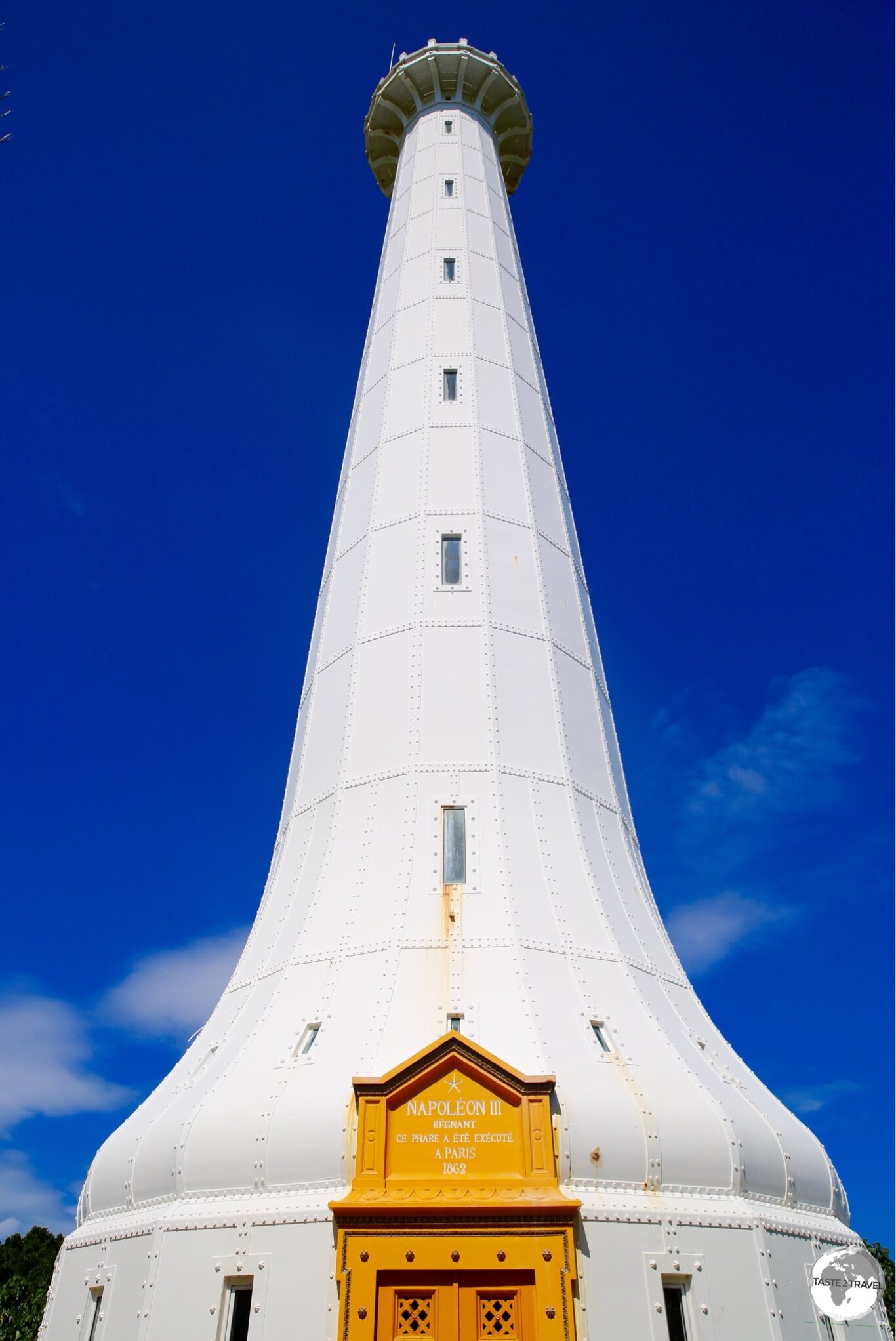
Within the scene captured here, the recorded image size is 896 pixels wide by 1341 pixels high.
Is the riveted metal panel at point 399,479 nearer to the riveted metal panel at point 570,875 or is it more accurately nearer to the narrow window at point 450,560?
the narrow window at point 450,560

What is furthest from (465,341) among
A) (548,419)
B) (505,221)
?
(505,221)

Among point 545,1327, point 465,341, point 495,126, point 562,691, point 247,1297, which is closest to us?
point 545,1327

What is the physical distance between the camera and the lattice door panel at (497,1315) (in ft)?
33.5

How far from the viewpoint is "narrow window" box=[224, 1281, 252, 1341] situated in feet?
35.1

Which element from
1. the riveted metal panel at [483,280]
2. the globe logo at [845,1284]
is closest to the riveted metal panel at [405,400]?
the riveted metal panel at [483,280]

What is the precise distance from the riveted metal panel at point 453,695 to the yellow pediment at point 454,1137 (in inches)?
200

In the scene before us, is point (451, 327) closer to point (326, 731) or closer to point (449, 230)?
point (449, 230)

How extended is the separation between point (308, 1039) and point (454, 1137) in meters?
2.58

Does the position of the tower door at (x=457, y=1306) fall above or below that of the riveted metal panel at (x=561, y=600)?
below

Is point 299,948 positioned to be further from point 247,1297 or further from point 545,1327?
point 545,1327

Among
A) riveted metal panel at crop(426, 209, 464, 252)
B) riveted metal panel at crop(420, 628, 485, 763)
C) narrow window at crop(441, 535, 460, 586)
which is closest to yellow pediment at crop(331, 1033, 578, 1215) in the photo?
riveted metal panel at crop(420, 628, 485, 763)

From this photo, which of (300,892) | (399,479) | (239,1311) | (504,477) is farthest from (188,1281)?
(504,477)

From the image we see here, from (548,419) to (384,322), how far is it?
4.85 meters

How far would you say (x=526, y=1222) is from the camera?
10469 mm
